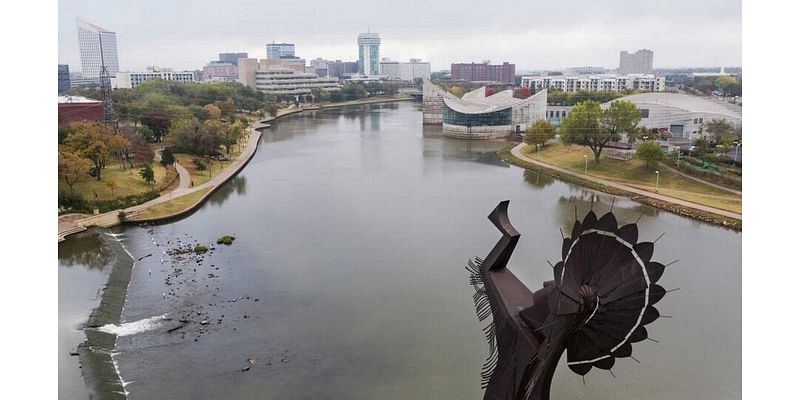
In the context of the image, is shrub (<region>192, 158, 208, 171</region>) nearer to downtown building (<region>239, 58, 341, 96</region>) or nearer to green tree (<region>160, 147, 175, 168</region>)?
green tree (<region>160, 147, 175, 168</region>)

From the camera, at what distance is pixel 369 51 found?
4831 cm

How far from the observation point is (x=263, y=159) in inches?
493

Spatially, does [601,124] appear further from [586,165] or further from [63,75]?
[63,75]

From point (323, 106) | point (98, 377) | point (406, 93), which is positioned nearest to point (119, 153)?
point (98, 377)

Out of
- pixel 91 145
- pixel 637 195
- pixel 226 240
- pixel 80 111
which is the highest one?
pixel 80 111

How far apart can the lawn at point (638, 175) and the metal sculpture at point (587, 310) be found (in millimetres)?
6642

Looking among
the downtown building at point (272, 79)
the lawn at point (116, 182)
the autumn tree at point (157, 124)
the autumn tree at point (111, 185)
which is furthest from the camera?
the downtown building at point (272, 79)

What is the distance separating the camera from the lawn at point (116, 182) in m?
7.91

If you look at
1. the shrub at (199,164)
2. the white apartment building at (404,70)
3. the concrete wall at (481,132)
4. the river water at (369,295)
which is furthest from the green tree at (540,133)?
the white apartment building at (404,70)

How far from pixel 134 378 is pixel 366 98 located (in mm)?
26726

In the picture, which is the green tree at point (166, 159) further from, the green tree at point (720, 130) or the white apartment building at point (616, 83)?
the white apartment building at point (616, 83)

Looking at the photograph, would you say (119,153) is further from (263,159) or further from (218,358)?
(218,358)

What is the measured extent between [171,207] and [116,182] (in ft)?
3.90

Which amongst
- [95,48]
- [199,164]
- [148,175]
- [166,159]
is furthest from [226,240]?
[95,48]
